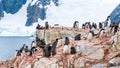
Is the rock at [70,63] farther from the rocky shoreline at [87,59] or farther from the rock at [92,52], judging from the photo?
the rock at [92,52]

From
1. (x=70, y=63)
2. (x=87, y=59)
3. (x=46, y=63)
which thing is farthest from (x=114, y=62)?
(x=46, y=63)

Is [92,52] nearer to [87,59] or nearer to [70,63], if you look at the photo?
[87,59]

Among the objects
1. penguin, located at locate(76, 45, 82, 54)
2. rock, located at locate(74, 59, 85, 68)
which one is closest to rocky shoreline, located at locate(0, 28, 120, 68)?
rock, located at locate(74, 59, 85, 68)

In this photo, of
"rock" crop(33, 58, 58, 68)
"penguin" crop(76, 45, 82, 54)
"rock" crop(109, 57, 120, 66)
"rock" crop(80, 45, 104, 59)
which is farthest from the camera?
"penguin" crop(76, 45, 82, 54)

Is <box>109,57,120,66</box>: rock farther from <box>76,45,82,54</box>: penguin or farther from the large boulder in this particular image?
<box>76,45,82,54</box>: penguin

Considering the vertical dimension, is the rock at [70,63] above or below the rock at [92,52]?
below

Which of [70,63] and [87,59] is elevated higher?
[87,59]

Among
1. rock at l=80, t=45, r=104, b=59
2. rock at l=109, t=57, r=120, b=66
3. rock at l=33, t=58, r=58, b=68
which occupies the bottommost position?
rock at l=33, t=58, r=58, b=68

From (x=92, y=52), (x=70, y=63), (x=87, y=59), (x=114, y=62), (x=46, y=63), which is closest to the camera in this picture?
(x=114, y=62)

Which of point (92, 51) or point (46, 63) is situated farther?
point (46, 63)

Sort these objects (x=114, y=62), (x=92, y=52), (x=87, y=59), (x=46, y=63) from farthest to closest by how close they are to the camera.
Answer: (x=46, y=63)
(x=92, y=52)
(x=87, y=59)
(x=114, y=62)

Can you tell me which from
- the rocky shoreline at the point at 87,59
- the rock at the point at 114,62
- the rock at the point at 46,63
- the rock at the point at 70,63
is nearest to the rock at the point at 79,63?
the rocky shoreline at the point at 87,59

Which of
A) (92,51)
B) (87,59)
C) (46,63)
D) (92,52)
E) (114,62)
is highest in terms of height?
(92,51)

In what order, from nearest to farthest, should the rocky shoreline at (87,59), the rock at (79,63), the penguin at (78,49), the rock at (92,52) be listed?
the rocky shoreline at (87,59), the rock at (79,63), the rock at (92,52), the penguin at (78,49)
